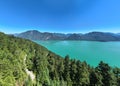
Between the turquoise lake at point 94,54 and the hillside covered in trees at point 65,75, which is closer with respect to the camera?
the hillside covered in trees at point 65,75

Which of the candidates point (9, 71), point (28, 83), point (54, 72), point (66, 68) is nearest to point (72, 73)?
point (66, 68)

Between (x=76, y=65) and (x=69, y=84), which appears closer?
(x=69, y=84)

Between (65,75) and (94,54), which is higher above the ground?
(65,75)

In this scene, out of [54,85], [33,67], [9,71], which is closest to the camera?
[9,71]

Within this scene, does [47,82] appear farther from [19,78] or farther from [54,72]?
[19,78]

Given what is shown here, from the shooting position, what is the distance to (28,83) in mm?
24625

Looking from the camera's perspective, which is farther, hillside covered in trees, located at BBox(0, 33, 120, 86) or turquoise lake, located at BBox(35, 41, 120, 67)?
turquoise lake, located at BBox(35, 41, 120, 67)

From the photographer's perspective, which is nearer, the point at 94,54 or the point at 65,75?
the point at 65,75

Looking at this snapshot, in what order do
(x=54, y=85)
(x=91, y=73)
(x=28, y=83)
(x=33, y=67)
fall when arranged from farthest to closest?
(x=33, y=67)
(x=91, y=73)
(x=54, y=85)
(x=28, y=83)

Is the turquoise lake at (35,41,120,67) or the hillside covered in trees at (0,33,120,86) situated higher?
the hillside covered in trees at (0,33,120,86)

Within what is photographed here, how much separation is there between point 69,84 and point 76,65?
4.53 m

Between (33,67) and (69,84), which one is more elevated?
(33,67)

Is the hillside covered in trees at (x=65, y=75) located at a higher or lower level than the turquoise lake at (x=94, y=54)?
higher

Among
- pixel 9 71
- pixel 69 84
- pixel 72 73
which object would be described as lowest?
pixel 69 84
